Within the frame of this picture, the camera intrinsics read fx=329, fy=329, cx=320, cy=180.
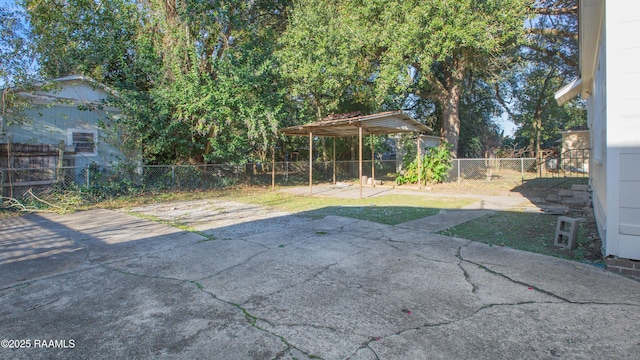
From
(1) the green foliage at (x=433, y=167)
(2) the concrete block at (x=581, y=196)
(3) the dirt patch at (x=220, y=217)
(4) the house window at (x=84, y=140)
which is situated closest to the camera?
(3) the dirt patch at (x=220, y=217)

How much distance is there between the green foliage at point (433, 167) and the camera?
13782 millimetres

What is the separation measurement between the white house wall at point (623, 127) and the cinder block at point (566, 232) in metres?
0.89

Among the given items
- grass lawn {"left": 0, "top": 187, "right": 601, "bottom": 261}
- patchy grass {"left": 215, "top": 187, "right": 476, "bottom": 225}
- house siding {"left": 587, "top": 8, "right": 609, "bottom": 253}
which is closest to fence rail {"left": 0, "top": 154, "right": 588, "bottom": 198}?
grass lawn {"left": 0, "top": 187, "right": 601, "bottom": 261}

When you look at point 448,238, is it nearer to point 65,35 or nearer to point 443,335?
point 443,335

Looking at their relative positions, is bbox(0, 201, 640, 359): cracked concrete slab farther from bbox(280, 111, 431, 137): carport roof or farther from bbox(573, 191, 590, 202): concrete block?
bbox(280, 111, 431, 137): carport roof

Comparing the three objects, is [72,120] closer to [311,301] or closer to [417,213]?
[417,213]

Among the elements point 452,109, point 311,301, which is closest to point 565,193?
point 452,109

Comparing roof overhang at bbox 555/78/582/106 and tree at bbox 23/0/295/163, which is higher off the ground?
tree at bbox 23/0/295/163

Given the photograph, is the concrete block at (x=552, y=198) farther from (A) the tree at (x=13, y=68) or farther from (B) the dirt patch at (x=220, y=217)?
(A) the tree at (x=13, y=68)

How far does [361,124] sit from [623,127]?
26.1 feet

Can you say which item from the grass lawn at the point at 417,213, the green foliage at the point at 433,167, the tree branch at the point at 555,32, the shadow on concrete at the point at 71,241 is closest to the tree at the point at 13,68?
the grass lawn at the point at 417,213

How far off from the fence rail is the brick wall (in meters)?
10.4

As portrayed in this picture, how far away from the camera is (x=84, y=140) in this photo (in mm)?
12070

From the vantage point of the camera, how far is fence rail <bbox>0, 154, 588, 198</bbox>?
9.33 metres
